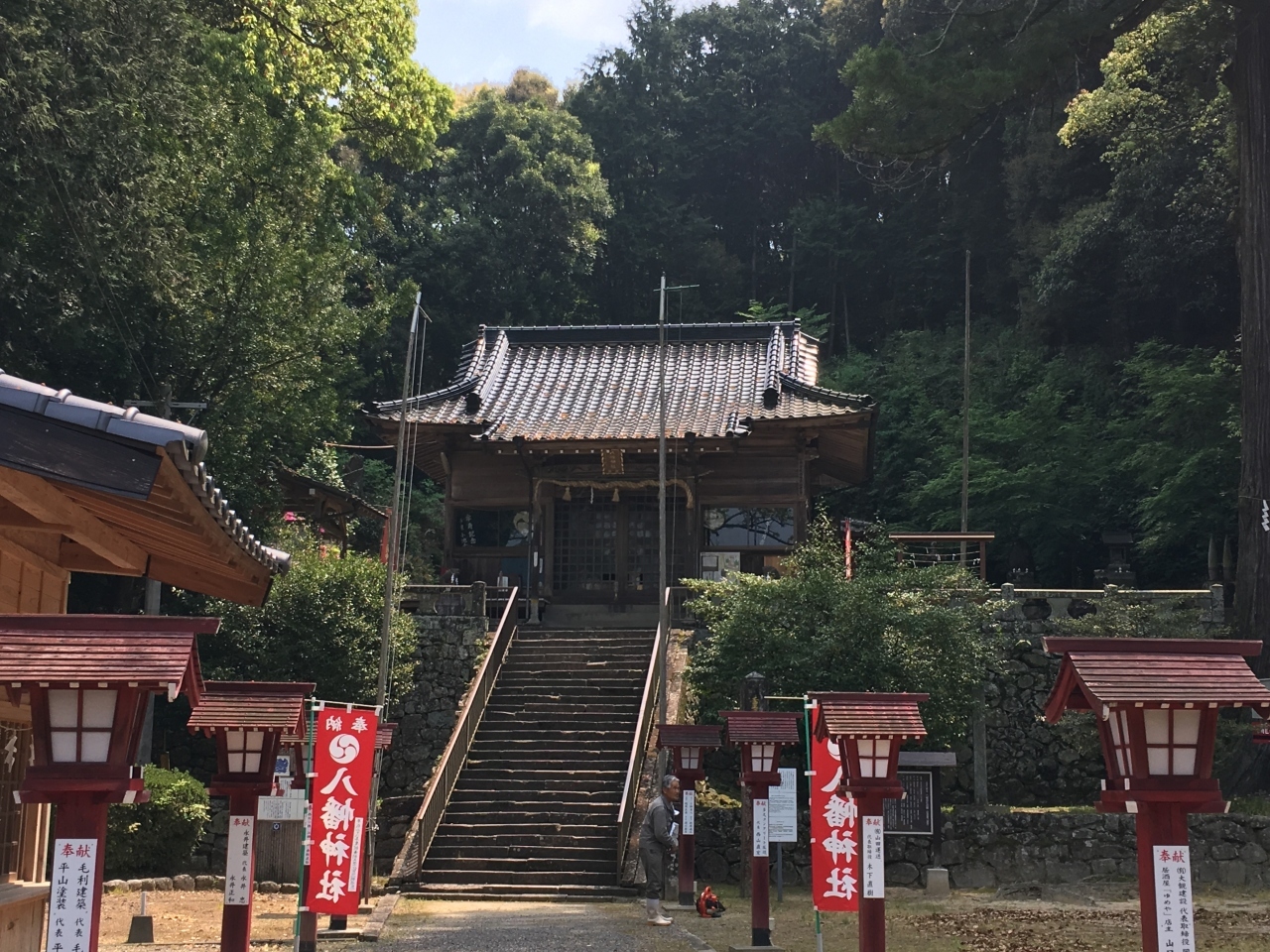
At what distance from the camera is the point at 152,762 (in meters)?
21.2

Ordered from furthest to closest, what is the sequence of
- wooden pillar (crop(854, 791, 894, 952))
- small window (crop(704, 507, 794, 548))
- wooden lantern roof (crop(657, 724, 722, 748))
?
1. small window (crop(704, 507, 794, 548))
2. wooden lantern roof (crop(657, 724, 722, 748))
3. wooden pillar (crop(854, 791, 894, 952))

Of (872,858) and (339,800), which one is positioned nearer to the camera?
(872,858)

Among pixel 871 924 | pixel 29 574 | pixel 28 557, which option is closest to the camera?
pixel 28 557

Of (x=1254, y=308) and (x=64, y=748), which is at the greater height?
(x=1254, y=308)

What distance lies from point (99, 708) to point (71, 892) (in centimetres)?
82

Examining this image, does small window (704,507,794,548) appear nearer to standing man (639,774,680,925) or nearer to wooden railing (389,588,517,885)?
wooden railing (389,588,517,885)

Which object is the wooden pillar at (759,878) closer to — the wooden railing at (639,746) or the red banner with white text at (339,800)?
the wooden railing at (639,746)

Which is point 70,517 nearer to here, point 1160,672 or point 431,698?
point 1160,672

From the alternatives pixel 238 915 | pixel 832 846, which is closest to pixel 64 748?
pixel 238 915

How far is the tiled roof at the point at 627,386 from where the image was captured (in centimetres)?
2550

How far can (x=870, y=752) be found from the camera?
9805 millimetres

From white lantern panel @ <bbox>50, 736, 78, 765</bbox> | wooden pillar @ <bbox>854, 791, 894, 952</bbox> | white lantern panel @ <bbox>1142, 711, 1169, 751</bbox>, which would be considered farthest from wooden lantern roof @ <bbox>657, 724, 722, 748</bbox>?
white lantern panel @ <bbox>50, 736, 78, 765</bbox>

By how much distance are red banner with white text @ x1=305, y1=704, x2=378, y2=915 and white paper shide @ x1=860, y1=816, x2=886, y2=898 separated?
549cm

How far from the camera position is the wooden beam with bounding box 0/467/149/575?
253 inches
